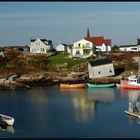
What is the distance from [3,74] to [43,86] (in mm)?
6613

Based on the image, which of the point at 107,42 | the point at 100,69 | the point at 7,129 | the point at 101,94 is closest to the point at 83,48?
the point at 107,42

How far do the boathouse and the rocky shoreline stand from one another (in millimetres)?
455

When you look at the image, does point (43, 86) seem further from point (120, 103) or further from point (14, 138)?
point (14, 138)

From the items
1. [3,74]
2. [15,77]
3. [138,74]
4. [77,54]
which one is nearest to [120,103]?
[138,74]

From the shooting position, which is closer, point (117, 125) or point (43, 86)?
point (117, 125)

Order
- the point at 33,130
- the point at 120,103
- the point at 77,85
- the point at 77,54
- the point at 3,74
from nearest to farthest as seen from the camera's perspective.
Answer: the point at 33,130 → the point at 120,103 → the point at 77,85 → the point at 3,74 → the point at 77,54

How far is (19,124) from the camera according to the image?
21.6 metres

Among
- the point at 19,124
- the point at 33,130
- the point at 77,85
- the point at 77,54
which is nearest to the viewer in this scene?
the point at 33,130

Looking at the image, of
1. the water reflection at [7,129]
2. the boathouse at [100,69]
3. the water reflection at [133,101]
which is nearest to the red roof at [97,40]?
the boathouse at [100,69]

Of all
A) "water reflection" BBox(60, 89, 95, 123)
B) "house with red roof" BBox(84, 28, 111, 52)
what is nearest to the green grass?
"house with red roof" BBox(84, 28, 111, 52)

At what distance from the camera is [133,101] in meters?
28.7

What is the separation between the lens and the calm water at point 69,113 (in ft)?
64.5

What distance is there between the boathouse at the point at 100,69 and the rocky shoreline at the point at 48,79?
46cm

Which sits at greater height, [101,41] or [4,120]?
[101,41]
